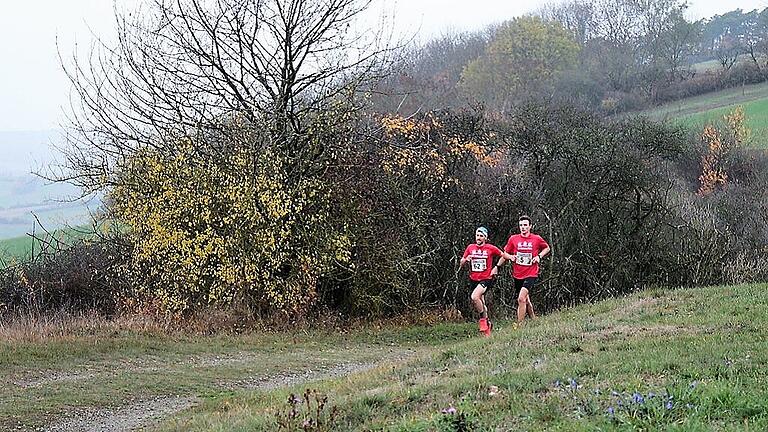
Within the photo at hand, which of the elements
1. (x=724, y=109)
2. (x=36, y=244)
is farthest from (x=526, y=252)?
(x=724, y=109)

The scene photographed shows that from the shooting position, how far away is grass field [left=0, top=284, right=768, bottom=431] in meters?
6.05

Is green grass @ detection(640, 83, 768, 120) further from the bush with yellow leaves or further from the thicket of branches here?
the bush with yellow leaves

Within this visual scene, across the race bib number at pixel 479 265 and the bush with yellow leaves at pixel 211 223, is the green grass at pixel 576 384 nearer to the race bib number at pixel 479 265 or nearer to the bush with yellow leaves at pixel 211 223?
the race bib number at pixel 479 265

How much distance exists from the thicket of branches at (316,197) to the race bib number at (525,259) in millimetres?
6994

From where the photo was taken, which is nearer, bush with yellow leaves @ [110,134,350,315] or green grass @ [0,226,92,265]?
bush with yellow leaves @ [110,134,350,315]

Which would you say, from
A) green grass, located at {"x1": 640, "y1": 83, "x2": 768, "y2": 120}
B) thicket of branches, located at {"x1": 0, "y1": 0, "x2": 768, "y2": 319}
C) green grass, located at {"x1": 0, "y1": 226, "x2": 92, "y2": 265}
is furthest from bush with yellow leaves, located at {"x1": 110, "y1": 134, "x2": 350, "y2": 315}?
green grass, located at {"x1": 640, "y1": 83, "x2": 768, "y2": 120}

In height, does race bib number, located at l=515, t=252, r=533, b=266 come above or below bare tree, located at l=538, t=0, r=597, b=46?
below

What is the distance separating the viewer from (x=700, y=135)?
43.3 metres

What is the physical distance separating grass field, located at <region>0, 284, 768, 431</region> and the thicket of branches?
10.3 ft

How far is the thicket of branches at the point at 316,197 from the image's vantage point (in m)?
19.8

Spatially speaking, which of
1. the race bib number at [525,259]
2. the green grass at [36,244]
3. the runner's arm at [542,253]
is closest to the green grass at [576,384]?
the runner's arm at [542,253]

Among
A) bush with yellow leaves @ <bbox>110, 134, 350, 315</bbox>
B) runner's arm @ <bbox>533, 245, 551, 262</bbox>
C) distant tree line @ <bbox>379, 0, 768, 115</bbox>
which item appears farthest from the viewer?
distant tree line @ <bbox>379, 0, 768, 115</bbox>

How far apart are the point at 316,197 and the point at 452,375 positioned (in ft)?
43.4

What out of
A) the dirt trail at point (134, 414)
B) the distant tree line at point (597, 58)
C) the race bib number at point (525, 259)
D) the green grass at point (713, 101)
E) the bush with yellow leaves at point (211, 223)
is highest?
the distant tree line at point (597, 58)
